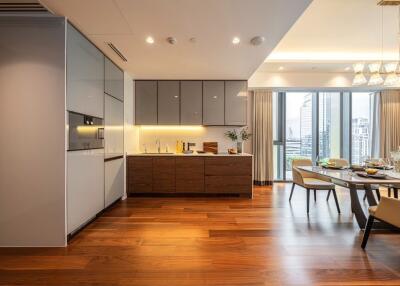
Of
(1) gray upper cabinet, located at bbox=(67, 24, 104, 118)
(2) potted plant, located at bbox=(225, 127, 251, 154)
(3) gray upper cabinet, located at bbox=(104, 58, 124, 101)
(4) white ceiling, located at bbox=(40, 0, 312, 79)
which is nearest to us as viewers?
(4) white ceiling, located at bbox=(40, 0, 312, 79)

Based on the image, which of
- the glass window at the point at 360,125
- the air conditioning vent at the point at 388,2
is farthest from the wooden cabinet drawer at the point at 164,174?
the glass window at the point at 360,125

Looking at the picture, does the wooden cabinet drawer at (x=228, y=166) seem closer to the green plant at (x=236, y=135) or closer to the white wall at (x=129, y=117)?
the green plant at (x=236, y=135)

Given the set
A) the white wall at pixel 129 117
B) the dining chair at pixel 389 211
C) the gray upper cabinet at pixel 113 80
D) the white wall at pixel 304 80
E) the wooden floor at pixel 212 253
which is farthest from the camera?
the white wall at pixel 304 80

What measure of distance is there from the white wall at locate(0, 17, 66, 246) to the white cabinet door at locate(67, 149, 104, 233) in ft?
0.44

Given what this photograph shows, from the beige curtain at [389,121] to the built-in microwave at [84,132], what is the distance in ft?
21.7

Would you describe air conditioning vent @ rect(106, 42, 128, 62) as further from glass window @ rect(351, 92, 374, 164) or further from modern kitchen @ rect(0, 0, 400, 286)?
glass window @ rect(351, 92, 374, 164)

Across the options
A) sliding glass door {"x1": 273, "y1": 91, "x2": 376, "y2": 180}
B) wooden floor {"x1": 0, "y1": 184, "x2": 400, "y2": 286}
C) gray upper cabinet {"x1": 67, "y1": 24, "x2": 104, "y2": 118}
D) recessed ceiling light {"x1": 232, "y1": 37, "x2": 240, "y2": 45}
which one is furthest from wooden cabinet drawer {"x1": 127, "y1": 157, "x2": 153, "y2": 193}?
sliding glass door {"x1": 273, "y1": 91, "x2": 376, "y2": 180}

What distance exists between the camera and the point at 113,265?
218 cm

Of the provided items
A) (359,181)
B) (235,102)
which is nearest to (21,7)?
(235,102)

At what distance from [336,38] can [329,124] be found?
276cm

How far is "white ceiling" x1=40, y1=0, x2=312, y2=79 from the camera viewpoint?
2303 millimetres

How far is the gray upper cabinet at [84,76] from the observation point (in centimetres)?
261

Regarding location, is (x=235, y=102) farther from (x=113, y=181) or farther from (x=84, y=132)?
(x=84, y=132)

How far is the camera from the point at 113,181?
4.02 m
